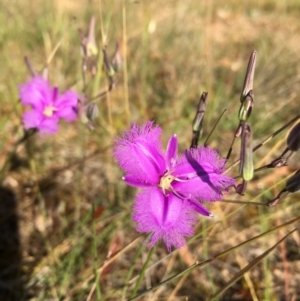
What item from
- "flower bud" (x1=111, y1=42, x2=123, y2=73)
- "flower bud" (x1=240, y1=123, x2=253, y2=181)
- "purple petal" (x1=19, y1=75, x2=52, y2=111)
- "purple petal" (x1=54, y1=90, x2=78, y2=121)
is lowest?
"flower bud" (x1=240, y1=123, x2=253, y2=181)

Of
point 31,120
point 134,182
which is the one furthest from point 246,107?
point 31,120

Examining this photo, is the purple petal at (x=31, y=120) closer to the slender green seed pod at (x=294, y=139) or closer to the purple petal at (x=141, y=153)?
the purple petal at (x=141, y=153)

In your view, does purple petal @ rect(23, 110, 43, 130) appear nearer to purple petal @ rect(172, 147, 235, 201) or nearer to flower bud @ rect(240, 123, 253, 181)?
purple petal @ rect(172, 147, 235, 201)

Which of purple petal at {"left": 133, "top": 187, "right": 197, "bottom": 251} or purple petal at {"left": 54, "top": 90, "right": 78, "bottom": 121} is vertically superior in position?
purple petal at {"left": 54, "top": 90, "right": 78, "bottom": 121}

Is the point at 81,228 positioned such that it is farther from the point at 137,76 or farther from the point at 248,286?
the point at 137,76

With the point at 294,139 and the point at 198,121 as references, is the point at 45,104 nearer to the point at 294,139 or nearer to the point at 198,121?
the point at 198,121

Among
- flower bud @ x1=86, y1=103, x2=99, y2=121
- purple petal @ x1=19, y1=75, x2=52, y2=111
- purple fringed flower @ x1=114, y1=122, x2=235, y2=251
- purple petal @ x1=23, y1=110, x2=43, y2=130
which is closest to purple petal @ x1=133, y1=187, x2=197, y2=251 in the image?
purple fringed flower @ x1=114, y1=122, x2=235, y2=251

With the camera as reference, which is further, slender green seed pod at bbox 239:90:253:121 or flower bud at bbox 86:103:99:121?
flower bud at bbox 86:103:99:121
